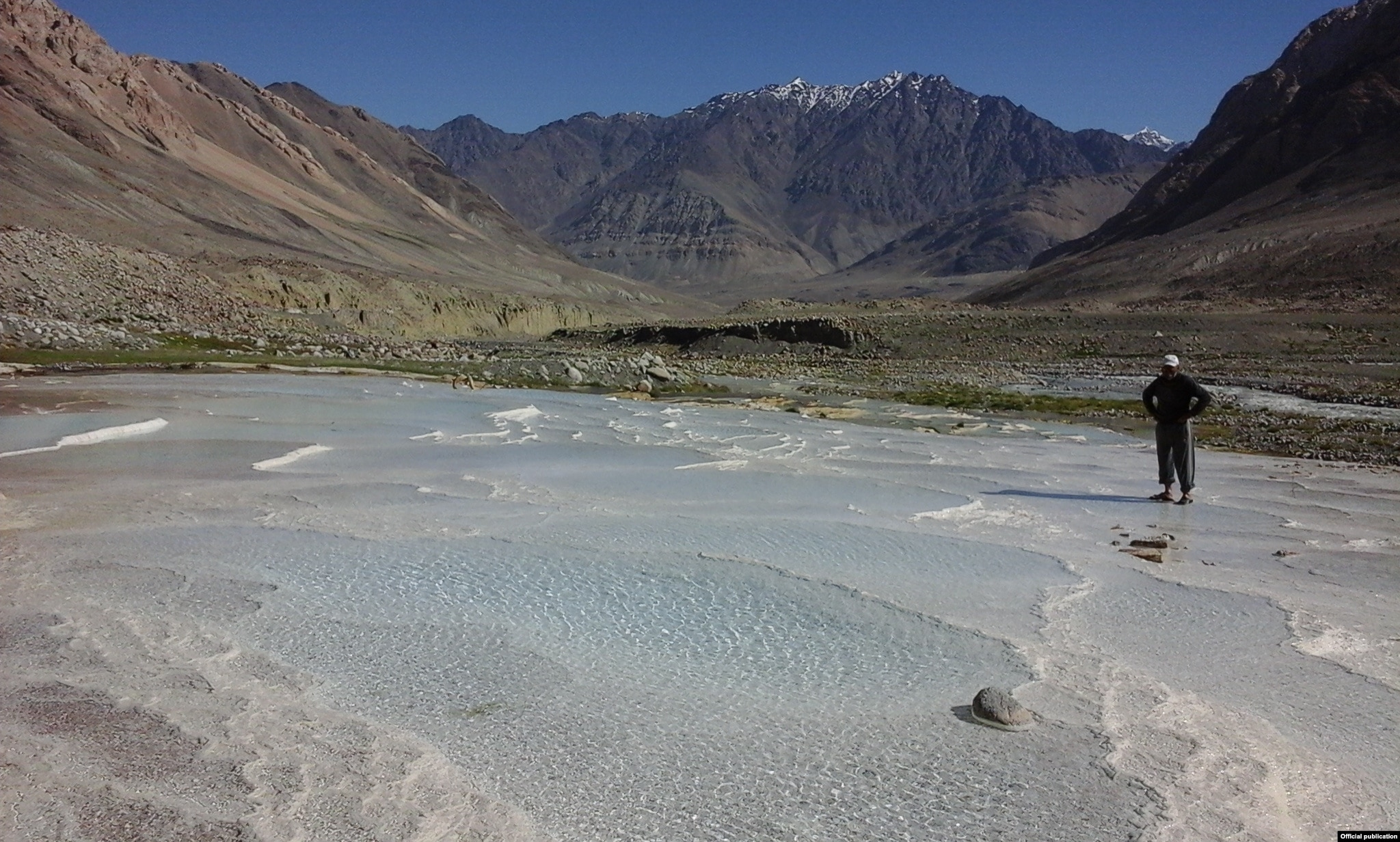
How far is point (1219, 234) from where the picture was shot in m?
101

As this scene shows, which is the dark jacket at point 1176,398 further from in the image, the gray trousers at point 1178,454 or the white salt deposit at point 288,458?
the white salt deposit at point 288,458

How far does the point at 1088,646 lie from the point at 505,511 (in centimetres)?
557

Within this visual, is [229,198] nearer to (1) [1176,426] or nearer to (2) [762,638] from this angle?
(1) [1176,426]

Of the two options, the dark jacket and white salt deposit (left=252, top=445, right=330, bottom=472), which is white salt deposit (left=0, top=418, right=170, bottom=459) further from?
the dark jacket

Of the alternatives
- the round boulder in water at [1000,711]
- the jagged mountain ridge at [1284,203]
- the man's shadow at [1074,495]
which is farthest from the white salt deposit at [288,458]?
the jagged mountain ridge at [1284,203]

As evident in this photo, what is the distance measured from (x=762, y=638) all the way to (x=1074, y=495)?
7373mm

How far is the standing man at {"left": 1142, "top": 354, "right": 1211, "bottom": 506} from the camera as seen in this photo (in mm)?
11562

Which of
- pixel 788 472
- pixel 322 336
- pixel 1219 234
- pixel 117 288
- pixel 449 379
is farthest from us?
pixel 1219 234

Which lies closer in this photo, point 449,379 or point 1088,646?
point 1088,646

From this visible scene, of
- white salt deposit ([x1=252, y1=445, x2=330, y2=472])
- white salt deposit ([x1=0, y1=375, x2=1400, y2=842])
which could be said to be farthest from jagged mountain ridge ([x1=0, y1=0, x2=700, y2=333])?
white salt deposit ([x1=0, y1=375, x2=1400, y2=842])

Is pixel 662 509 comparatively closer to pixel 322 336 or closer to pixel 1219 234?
pixel 322 336

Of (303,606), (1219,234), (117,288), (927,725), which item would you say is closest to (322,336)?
(117,288)

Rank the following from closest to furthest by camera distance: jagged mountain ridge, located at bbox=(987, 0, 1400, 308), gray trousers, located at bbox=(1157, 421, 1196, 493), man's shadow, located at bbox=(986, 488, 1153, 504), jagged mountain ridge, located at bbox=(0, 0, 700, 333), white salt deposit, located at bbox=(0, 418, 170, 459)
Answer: gray trousers, located at bbox=(1157, 421, 1196, 493) → man's shadow, located at bbox=(986, 488, 1153, 504) → white salt deposit, located at bbox=(0, 418, 170, 459) → jagged mountain ridge, located at bbox=(0, 0, 700, 333) → jagged mountain ridge, located at bbox=(987, 0, 1400, 308)

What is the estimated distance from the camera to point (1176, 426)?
1166 centimetres
